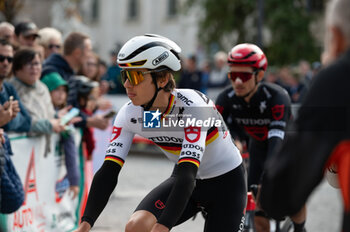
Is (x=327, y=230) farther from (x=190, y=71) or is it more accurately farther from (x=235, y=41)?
Answer: (x=235, y=41)

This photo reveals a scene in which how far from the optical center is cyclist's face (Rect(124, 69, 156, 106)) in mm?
3535

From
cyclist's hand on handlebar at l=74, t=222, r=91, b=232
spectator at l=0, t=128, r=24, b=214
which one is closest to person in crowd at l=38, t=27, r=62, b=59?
spectator at l=0, t=128, r=24, b=214

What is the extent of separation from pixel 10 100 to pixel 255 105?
95.1 inches

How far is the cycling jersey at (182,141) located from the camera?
10.8 feet

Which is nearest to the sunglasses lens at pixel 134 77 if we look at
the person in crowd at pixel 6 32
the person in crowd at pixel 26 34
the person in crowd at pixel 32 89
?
the person in crowd at pixel 32 89

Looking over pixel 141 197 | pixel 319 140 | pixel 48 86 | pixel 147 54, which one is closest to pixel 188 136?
pixel 147 54

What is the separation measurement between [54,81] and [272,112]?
287cm

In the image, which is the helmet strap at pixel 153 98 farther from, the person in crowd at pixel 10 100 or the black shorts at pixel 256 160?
the black shorts at pixel 256 160

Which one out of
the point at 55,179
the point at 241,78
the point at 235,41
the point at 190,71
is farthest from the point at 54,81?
the point at 235,41

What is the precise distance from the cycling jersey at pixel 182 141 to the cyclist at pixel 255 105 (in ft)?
4.71

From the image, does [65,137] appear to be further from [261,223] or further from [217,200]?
[217,200]

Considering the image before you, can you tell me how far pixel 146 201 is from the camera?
12.4 feet

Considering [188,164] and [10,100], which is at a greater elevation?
[188,164]

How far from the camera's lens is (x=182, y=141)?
379 cm
